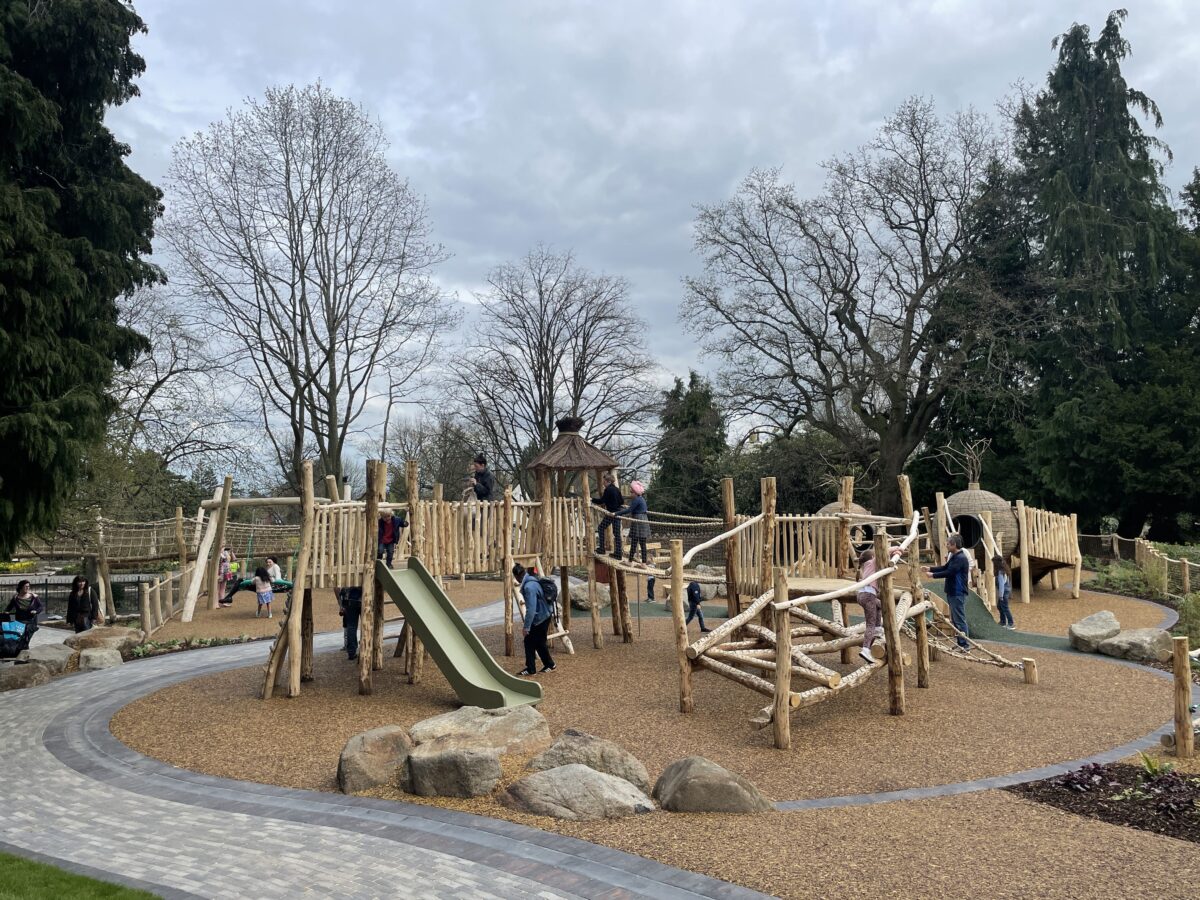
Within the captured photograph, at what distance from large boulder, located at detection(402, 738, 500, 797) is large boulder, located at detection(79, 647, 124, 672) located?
30.8 feet

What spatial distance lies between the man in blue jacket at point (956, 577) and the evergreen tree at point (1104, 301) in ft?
67.2

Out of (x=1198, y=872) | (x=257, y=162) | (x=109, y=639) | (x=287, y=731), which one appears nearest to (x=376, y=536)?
(x=287, y=731)

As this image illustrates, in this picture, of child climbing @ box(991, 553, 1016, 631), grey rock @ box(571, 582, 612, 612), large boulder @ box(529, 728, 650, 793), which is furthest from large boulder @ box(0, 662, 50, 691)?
child climbing @ box(991, 553, 1016, 631)

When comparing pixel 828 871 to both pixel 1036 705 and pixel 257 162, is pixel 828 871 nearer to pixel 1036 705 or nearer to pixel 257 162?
pixel 1036 705

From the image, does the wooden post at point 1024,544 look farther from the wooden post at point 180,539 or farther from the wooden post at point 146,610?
the wooden post at point 180,539

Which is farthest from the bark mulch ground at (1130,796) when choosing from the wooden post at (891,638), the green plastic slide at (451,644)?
the green plastic slide at (451,644)

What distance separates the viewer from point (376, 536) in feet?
39.0

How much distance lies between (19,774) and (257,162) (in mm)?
23048

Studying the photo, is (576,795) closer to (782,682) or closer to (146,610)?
(782,682)

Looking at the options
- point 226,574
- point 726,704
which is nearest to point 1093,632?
point 726,704

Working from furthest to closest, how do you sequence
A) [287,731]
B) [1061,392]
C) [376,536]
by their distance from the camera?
[1061,392] < [376,536] < [287,731]

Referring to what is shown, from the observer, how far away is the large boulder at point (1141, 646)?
43.2 feet

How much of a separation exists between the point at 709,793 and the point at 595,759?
108cm

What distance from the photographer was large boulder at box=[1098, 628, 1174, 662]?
1316 cm
